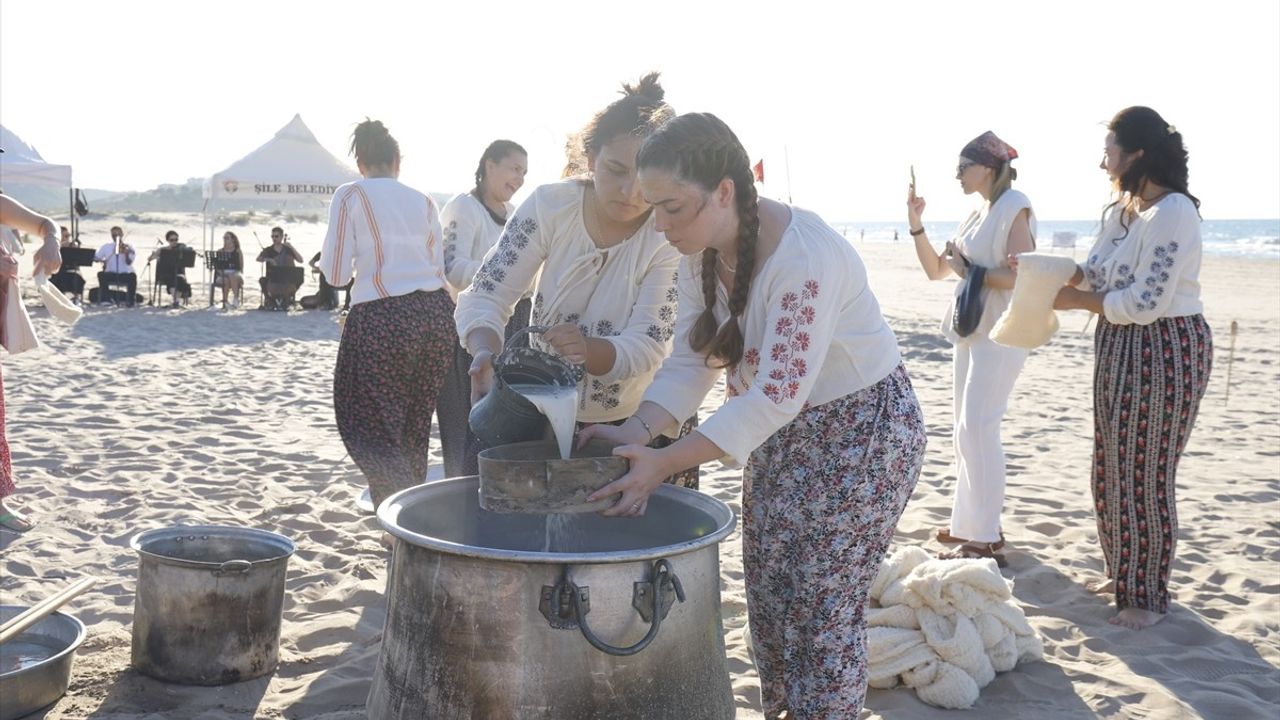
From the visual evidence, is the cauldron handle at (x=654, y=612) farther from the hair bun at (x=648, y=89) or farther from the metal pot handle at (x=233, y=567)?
the metal pot handle at (x=233, y=567)

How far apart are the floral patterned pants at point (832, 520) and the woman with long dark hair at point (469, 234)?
249 centimetres

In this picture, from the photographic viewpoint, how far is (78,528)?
16.0 feet

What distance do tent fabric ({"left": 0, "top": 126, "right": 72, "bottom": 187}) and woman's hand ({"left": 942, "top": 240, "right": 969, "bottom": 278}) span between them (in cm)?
1647

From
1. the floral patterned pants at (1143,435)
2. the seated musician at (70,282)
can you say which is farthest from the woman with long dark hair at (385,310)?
the seated musician at (70,282)

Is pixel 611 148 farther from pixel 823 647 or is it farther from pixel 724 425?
pixel 823 647

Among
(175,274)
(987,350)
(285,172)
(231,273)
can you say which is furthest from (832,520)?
(175,274)

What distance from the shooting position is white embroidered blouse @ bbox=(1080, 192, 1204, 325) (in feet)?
12.8

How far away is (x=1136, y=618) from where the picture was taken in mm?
4098

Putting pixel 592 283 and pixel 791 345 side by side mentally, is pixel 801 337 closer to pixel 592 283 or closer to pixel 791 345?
pixel 791 345

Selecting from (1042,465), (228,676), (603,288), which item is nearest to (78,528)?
(228,676)

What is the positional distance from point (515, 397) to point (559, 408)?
154mm

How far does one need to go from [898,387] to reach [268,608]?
221 centimetres

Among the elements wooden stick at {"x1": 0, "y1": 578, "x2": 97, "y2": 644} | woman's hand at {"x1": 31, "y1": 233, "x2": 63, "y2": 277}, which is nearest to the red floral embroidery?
wooden stick at {"x1": 0, "y1": 578, "x2": 97, "y2": 644}

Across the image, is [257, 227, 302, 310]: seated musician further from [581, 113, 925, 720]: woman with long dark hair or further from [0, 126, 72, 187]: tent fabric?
[581, 113, 925, 720]: woman with long dark hair
